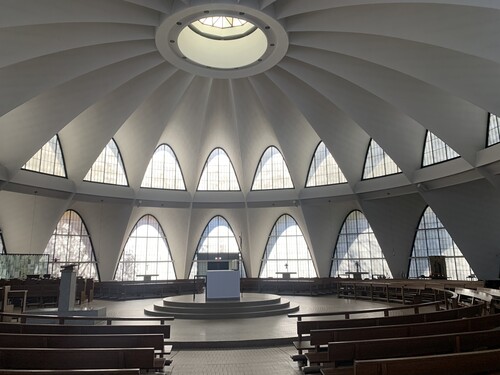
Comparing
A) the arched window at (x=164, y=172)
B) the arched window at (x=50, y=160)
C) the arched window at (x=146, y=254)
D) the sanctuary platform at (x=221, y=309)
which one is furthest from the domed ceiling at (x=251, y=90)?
the sanctuary platform at (x=221, y=309)

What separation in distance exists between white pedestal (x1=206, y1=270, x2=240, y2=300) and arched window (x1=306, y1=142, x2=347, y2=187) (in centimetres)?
1045

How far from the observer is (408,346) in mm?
4641

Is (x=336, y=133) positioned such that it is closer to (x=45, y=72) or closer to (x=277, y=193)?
(x=277, y=193)

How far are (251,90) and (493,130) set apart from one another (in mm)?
10714

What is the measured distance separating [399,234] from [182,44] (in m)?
16.5

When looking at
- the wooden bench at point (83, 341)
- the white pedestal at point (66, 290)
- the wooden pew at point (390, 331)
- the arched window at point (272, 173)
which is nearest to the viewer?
the wooden bench at point (83, 341)

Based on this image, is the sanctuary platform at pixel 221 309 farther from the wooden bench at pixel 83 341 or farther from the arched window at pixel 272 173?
the arched window at pixel 272 173

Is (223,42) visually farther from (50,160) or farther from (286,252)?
(286,252)

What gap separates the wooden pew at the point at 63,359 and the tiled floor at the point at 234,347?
2455 mm

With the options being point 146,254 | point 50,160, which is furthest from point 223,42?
point 146,254

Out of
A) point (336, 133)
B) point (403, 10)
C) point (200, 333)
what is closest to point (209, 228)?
point (336, 133)

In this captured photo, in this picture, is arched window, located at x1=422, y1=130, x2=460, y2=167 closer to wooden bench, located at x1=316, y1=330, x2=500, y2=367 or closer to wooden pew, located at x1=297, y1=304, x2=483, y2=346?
wooden pew, located at x1=297, y1=304, x2=483, y2=346

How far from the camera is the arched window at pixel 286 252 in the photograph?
25984mm

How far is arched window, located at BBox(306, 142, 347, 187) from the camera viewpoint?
22469 mm
